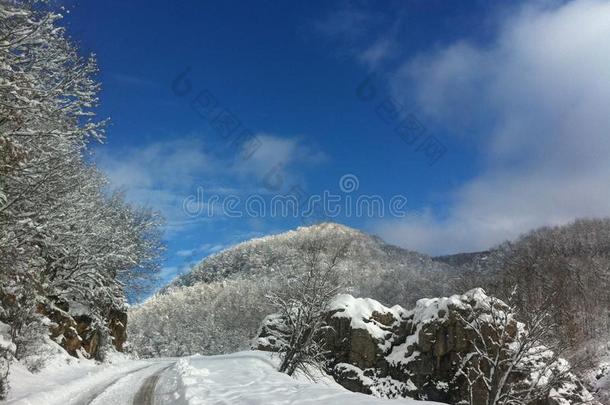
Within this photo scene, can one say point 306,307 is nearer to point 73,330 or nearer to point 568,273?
point 73,330

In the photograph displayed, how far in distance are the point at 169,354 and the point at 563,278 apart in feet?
260

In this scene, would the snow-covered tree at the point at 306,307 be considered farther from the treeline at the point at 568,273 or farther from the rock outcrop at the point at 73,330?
the treeline at the point at 568,273

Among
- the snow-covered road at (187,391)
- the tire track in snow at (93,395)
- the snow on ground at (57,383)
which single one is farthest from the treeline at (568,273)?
the tire track in snow at (93,395)

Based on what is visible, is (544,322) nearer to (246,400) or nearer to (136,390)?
(246,400)

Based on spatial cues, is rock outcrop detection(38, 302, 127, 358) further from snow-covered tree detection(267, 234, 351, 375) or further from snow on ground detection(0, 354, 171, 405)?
snow-covered tree detection(267, 234, 351, 375)

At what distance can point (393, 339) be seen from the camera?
1416 inches

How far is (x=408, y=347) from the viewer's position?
34.0m

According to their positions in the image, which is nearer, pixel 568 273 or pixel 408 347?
pixel 408 347

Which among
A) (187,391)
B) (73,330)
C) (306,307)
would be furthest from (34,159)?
(73,330)

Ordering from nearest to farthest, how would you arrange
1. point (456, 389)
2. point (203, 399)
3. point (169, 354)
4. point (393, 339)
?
point (203, 399), point (456, 389), point (393, 339), point (169, 354)

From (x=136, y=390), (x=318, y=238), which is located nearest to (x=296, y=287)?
(x=318, y=238)

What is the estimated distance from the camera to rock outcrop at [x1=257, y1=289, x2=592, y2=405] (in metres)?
31.4

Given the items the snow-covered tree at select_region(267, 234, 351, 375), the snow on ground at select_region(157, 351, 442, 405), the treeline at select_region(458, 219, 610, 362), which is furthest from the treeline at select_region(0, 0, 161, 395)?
the treeline at select_region(458, 219, 610, 362)

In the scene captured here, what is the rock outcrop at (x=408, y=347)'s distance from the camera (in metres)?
31.4
